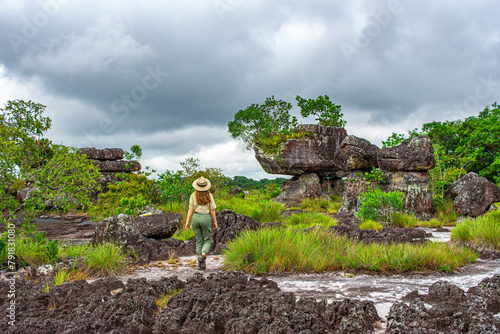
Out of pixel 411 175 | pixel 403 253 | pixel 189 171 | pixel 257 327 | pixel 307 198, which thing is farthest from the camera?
pixel 307 198

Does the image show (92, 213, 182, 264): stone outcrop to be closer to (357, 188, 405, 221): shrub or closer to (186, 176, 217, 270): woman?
(186, 176, 217, 270): woman

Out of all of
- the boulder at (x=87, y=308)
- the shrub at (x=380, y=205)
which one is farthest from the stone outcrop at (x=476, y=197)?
the boulder at (x=87, y=308)

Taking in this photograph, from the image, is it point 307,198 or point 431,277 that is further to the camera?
point 307,198

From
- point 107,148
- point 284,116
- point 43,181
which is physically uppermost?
point 284,116

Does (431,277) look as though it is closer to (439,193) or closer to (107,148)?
(439,193)

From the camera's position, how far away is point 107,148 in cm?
3130

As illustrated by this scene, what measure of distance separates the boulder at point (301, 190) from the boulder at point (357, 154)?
7318 mm

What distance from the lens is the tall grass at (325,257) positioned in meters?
6.00

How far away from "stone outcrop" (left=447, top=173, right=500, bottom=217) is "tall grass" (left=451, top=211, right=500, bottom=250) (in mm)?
4922

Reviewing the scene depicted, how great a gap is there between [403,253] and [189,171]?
13035mm

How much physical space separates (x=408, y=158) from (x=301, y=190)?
36.4 feet

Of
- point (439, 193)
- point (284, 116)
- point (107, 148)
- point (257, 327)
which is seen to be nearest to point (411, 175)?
point (439, 193)

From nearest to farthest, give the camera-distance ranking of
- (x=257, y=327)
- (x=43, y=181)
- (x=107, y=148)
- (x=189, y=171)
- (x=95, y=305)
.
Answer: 1. (x=257, y=327)
2. (x=95, y=305)
3. (x=43, y=181)
4. (x=189, y=171)
5. (x=107, y=148)

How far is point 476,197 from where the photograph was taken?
14.0 meters
